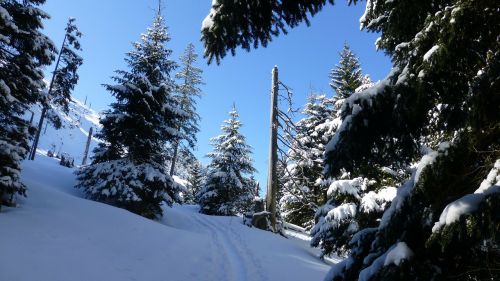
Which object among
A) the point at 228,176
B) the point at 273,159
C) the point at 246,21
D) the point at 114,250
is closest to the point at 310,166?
the point at 273,159

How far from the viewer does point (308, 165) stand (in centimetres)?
2183

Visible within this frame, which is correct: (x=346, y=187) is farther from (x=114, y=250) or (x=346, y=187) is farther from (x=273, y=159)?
(x=273, y=159)

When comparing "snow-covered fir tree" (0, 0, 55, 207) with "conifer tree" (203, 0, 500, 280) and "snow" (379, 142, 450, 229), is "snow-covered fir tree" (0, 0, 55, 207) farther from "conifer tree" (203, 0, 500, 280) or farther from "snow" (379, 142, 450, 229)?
"snow" (379, 142, 450, 229)

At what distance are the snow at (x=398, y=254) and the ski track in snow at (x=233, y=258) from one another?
6.47m

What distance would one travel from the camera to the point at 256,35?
4527 mm

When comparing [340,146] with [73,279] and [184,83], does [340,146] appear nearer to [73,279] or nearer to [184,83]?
[73,279]

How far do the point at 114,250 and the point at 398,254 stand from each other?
26.7 feet

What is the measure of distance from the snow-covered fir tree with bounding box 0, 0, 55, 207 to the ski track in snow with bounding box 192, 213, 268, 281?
5.76 m

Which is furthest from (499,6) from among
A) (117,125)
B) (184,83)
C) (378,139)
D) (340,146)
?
(184,83)

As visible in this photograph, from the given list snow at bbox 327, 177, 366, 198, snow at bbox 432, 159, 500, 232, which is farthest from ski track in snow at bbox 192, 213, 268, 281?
snow at bbox 432, 159, 500, 232

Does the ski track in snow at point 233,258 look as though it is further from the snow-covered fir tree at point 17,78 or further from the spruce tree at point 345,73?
Result: the spruce tree at point 345,73

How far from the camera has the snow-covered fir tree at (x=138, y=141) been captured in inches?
687

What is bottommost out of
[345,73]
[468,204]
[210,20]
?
[468,204]

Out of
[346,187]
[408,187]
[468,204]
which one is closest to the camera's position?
[468,204]
